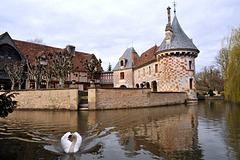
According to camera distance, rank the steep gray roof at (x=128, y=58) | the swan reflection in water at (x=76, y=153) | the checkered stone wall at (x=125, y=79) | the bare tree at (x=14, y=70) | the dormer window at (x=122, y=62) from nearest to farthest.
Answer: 1. the swan reflection in water at (x=76, y=153)
2. the bare tree at (x=14, y=70)
3. the checkered stone wall at (x=125, y=79)
4. the steep gray roof at (x=128, y=58)
5. the dormer window at (x=122, y=62)

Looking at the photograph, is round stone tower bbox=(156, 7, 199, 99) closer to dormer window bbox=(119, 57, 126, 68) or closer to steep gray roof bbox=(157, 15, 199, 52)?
steep gray roof bbox=(157, 15, 199, 52)

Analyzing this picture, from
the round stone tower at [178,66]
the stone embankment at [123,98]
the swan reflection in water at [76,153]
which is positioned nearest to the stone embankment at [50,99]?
the stone embankment at [123,98]

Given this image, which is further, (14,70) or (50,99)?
(14,70)

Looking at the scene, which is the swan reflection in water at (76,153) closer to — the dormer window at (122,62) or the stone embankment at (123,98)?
the stone embankment at (123,98)

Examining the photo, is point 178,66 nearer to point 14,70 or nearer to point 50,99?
point 50,99

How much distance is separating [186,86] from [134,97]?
28.4 feet

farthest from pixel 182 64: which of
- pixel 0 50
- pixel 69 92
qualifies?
pixel 0 50

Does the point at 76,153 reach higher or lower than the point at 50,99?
lower

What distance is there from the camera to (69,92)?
1566 centimetres

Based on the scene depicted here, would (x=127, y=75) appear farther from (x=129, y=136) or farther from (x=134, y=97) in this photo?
(x=129, y=136)

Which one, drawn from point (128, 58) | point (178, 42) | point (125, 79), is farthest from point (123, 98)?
point (128, 58)

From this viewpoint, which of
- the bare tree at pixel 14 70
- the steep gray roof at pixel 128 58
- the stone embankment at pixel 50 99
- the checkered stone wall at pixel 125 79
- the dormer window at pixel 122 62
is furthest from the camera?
the dormer window at pixel 122 62

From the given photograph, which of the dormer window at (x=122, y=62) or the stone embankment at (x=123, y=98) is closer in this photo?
the stone embankment at (x=123, y=98)

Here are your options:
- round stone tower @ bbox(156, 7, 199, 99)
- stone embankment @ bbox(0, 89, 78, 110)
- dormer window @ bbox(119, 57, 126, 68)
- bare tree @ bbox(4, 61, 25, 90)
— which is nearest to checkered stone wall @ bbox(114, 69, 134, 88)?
dormer window @ bbox(119, 57, 126, 68)
